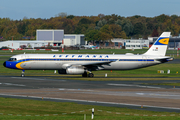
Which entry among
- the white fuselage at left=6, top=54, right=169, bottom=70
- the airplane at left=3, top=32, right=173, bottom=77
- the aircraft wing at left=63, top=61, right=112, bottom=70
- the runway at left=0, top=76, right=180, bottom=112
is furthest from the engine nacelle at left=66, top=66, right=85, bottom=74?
the runway at left=0, top=76, right=180, bottom=112

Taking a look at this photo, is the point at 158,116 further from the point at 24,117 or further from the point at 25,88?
the point at 25,88

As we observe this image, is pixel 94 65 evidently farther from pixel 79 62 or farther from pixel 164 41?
pixel 164 41

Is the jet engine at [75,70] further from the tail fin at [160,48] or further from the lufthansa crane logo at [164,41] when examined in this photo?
the lufthansa crane logo at [164,41]

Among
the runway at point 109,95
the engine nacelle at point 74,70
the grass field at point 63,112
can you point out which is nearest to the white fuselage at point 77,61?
the engine nacelle at point 74,70

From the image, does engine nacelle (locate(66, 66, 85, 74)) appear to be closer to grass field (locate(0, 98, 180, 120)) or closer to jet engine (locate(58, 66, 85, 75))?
jet engine (locate(58, 66, 85, 75))

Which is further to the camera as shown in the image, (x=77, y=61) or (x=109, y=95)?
(x=77, y=61)

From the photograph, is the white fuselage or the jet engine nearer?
the jet engine

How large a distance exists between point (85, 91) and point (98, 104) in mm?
Answer: 7639

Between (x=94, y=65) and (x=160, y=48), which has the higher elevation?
(x=160, y=48)

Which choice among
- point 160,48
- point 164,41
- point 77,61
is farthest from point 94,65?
point 164,41

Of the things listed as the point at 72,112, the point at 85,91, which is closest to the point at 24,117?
the point at 72,112

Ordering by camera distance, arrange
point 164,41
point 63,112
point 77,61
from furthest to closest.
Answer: point 164,41 < point 77,61 < point 63,112

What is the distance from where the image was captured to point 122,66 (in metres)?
51.7

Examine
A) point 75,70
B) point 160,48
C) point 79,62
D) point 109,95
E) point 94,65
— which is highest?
point 160,48
